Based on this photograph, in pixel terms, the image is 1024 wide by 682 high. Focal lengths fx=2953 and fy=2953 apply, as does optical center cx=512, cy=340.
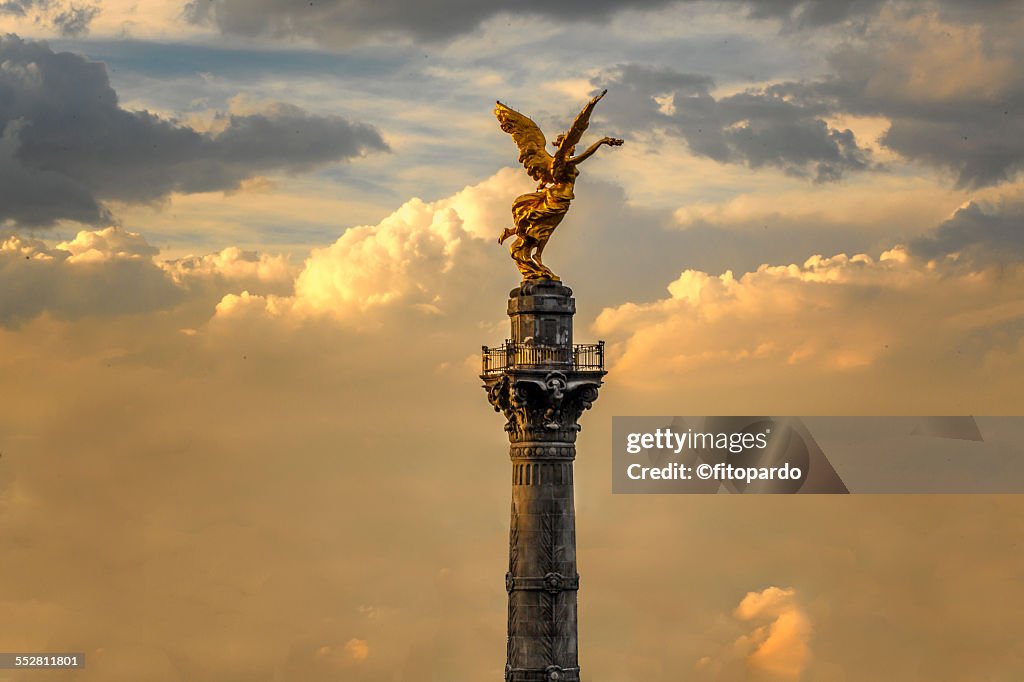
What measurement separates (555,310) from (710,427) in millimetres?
12083

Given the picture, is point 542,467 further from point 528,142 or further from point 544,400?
point 528,142

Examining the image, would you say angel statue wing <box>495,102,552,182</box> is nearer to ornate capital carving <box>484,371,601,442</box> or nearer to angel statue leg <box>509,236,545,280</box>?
angel statue leg <box>509,236,545,280</box>

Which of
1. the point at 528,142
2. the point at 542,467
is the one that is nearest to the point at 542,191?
the point at 528,142

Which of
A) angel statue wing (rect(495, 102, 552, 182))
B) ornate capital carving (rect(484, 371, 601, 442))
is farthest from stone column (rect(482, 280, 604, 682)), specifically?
angel statue wing (rect(495, 102, 552, 182))

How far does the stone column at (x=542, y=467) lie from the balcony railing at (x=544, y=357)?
4 cm

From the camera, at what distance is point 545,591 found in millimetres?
119375

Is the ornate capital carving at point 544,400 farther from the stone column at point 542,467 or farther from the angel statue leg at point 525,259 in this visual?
the angel statue leg at point 525,259

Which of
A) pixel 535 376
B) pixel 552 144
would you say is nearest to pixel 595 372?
pixel 535 376

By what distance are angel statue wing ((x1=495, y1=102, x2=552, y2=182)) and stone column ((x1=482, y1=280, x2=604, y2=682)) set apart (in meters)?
4.78

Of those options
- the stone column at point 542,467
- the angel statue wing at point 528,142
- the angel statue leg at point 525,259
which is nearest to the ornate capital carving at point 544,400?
the stone column at point 542,467

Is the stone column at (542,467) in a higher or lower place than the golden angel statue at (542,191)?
lower

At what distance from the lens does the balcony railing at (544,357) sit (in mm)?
119812

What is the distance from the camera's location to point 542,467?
394ft

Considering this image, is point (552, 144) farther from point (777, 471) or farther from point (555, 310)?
point (777, 471)
